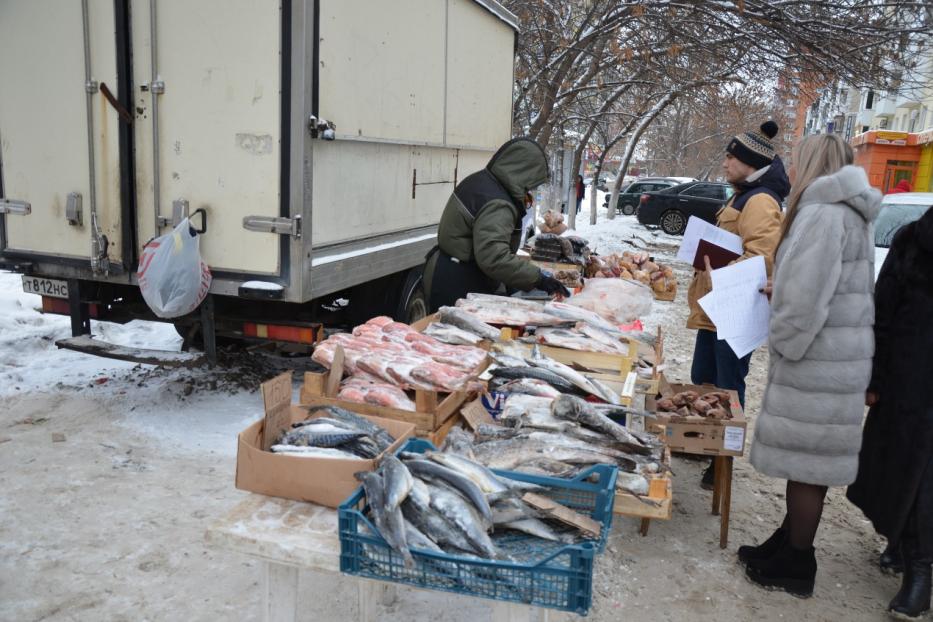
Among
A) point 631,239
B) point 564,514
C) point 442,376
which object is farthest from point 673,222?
point 564,514

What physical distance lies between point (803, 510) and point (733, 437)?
2.06 ft

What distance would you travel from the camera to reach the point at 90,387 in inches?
252

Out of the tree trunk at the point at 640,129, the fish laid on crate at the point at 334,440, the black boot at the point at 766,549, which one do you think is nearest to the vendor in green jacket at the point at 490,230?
the black boot at the point at 766,549

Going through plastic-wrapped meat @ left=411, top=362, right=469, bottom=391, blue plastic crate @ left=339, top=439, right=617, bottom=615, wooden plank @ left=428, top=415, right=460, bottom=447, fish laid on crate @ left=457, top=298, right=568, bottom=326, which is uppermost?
fish laid on crate @ left=457, top=298, right=568, bottom=326

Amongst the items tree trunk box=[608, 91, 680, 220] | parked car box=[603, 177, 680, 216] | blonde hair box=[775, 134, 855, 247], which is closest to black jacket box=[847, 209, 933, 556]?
blonde hair box=[775, 134, 855, 247]

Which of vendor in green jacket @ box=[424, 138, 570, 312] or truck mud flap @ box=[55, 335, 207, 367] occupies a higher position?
vendor in green jacket @ box=[424, 138, 570, 312]

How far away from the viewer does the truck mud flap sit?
5.69 meters

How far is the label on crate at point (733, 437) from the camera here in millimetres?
4242

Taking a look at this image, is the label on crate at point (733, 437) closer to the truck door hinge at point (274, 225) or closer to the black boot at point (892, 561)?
the black boot at point (892, 561)

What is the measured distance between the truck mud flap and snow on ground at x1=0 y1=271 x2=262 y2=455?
461 mm

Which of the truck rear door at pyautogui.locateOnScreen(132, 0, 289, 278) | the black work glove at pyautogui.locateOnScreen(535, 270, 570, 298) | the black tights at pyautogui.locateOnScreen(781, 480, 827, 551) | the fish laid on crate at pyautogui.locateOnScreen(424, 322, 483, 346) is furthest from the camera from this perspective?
the black work glove at pyautogui.locateOnScreen(535, 270, 570, 298)

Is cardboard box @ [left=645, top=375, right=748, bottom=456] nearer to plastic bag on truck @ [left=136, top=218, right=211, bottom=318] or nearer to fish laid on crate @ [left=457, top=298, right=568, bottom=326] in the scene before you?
fish laid on crate @ [left=457, top=298, right=568, bottom=326]

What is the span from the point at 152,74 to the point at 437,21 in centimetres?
282

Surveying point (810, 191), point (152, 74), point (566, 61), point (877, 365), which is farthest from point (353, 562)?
point (566, 61)
